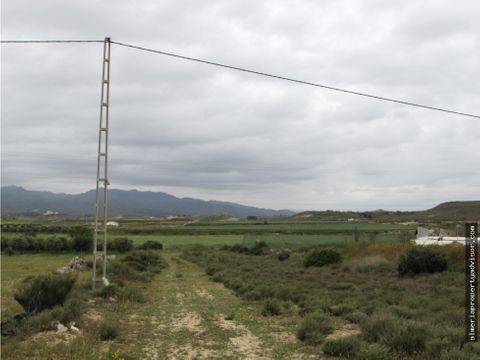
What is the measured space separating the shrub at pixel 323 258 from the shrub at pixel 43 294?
21.3m

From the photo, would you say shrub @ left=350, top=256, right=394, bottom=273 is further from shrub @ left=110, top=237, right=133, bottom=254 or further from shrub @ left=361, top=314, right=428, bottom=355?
shrub @ left=110, top=237, right=133, bottom=254

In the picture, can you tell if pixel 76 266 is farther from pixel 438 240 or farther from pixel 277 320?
pixel 438 240

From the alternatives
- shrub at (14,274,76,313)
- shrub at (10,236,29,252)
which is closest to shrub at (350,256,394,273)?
shrub at (14,274,76,313)

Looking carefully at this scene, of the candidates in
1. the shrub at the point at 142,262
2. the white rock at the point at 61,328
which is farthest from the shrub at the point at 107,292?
the shrub at the point at 142,262

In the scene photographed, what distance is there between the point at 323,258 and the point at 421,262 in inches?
398

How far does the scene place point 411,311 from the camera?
12.5 m

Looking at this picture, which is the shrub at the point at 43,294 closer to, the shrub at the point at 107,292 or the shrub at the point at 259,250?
the shrub at the point at 107,292

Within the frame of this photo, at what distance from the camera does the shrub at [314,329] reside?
34.3 ft

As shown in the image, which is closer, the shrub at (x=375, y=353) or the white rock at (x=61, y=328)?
the shrub at (x=375, y=353)

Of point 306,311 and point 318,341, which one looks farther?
point 306,311

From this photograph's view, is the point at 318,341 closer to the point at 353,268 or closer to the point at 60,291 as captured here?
the point at 60,291

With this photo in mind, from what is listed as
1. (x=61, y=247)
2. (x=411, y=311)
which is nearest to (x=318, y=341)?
(x=411, y=311)

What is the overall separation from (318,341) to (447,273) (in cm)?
1424

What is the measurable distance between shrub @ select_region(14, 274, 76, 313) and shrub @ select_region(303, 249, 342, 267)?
21.3 metres
